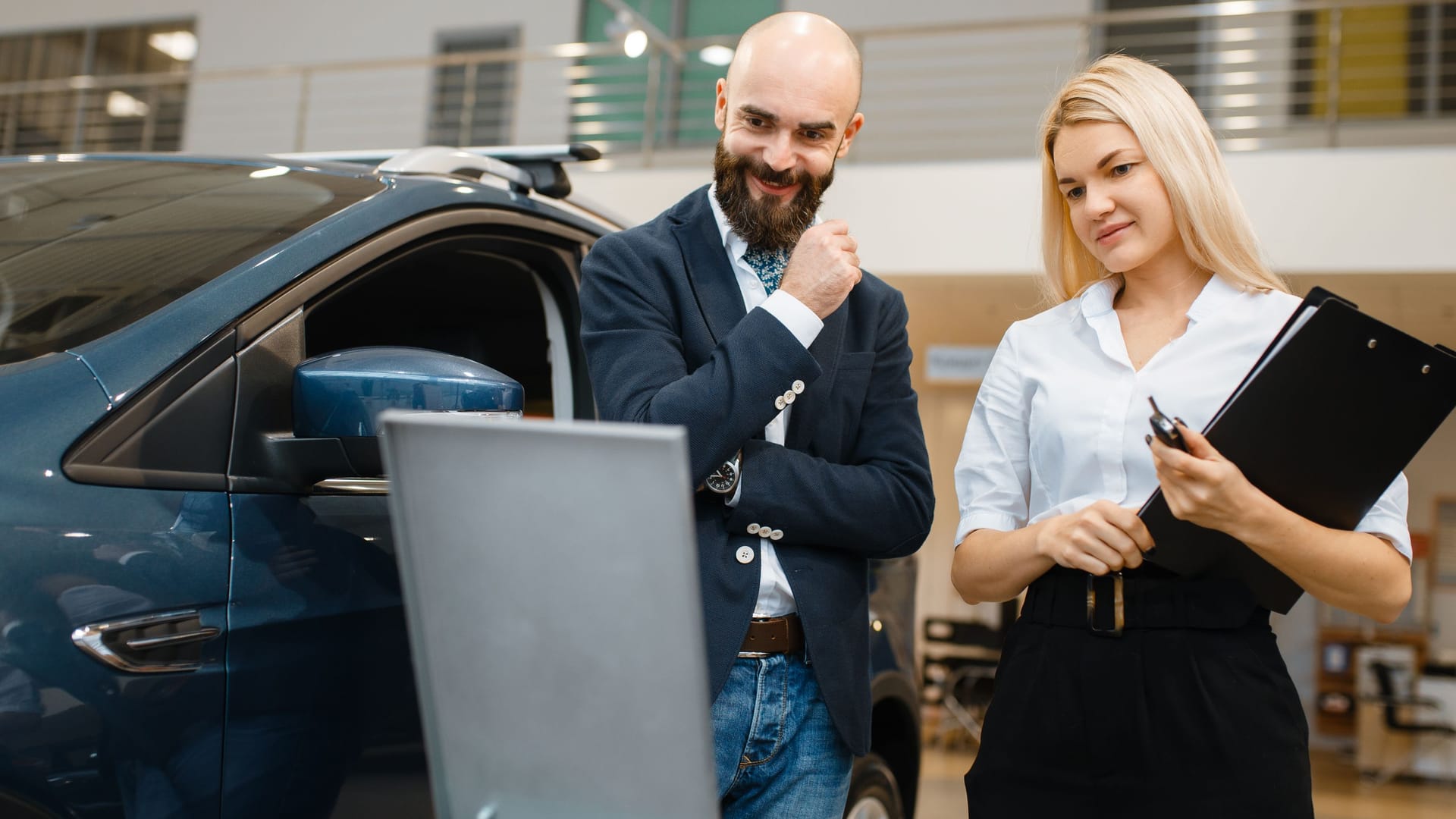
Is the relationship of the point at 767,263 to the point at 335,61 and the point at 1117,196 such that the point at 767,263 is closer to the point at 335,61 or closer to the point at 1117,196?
the point at 1117,196

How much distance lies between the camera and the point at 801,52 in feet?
4.72

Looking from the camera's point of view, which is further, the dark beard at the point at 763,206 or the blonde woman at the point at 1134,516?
the dark beard at the point at 763,206

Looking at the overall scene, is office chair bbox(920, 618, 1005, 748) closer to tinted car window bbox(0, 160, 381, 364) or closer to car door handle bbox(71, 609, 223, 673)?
tinted car window bbox(0, 160, 381, 364)

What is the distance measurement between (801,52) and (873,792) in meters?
1.67

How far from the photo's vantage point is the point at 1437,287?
24.3 ft

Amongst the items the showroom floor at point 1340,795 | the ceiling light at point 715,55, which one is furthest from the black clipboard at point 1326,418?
the ceiling light at point 715,55

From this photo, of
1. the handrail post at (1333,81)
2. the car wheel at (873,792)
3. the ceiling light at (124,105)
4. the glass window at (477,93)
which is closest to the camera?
the car wheel at (873,792)

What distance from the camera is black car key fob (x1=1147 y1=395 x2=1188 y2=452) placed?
1.10m

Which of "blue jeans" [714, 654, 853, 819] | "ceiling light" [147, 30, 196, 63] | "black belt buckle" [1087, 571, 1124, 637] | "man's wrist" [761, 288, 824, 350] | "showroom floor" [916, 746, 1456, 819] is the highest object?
"ceiling light" [147, 30, 196, 63]

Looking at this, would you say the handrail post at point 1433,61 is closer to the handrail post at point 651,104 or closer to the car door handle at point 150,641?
the handrail post at point 651,104

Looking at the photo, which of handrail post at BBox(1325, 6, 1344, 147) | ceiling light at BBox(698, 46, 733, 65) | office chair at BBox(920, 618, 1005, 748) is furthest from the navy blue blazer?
ceiling light at BBox(698, 46, 733, 65)

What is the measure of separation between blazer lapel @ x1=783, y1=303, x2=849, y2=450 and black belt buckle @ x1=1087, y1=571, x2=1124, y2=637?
0.39 metres

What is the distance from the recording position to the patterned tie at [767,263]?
1.55 metres

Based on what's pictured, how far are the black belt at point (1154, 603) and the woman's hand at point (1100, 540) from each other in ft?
0.09
